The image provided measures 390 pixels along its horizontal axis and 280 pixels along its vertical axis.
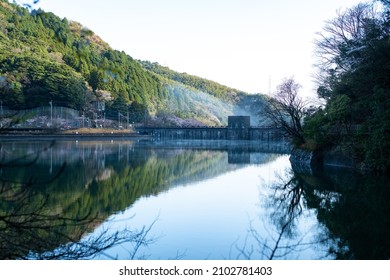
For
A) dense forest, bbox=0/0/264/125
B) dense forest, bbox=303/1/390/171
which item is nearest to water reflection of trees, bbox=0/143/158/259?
dense forest, bbox=303/1/390/171

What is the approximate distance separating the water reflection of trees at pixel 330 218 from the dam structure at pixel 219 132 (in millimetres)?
52789

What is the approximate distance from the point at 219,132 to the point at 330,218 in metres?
63.8

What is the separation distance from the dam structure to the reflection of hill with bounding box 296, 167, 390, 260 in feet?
171

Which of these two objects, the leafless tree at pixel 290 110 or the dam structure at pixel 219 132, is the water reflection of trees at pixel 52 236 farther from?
the dam structure at pixel 219 132

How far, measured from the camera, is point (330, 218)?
9.25 m

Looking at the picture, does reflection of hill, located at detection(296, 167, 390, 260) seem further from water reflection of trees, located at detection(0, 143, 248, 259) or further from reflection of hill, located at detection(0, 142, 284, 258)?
Result: reflection of hill, located at detection(0, 142, 284, 258)

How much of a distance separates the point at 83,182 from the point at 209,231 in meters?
7.48

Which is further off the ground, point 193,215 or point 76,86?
point 76,86

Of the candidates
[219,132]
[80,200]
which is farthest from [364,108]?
[219,132]

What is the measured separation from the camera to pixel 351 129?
1884 centimetres

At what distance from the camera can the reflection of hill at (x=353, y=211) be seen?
687 centimetres

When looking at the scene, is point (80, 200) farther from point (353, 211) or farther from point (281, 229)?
point (353, 211)
